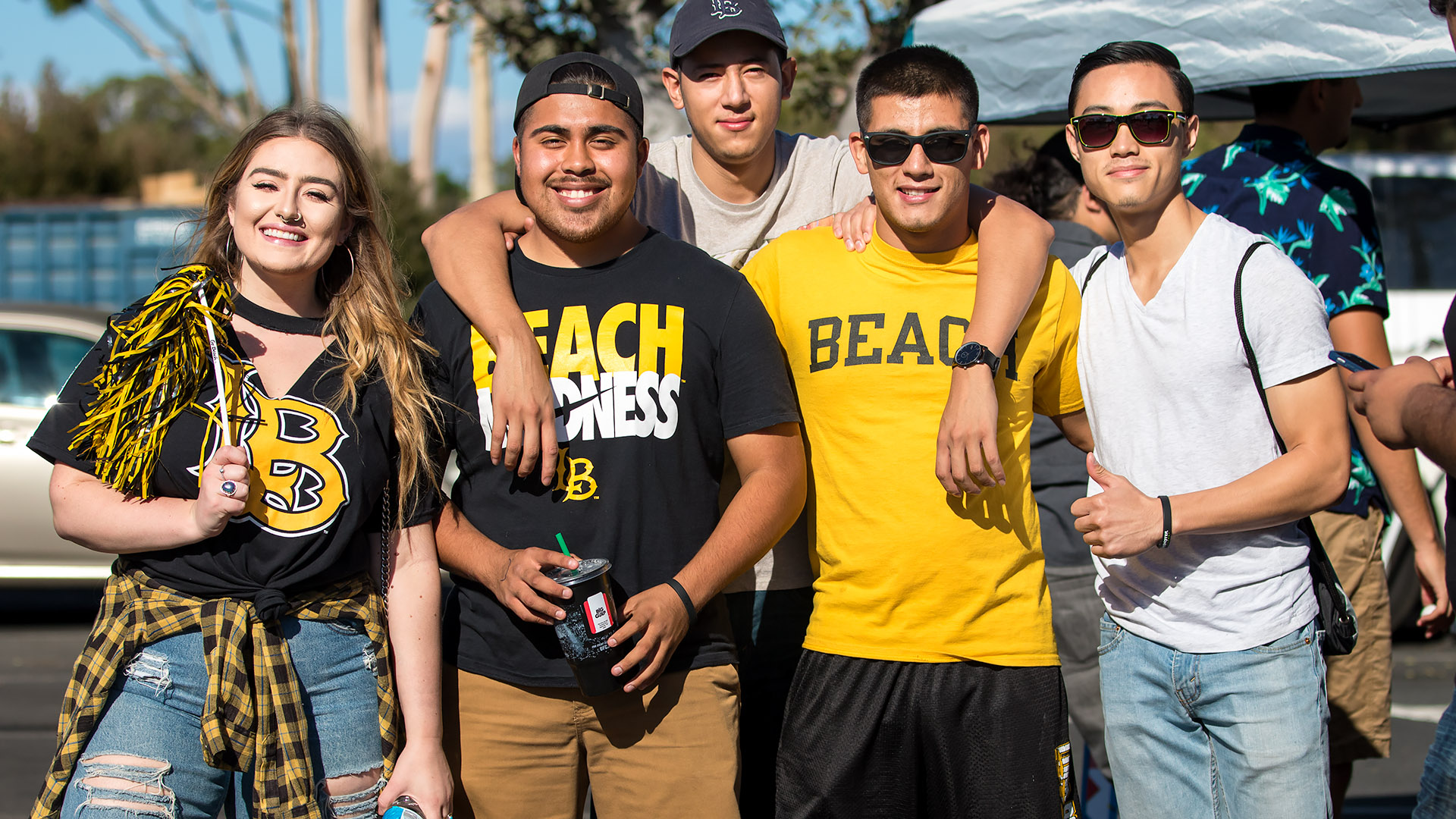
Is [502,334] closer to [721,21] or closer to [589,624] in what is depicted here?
[589,624]

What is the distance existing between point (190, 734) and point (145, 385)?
2.31ft

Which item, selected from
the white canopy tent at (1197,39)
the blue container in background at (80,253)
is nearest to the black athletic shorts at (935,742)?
the white canopy tent at (1197,39)

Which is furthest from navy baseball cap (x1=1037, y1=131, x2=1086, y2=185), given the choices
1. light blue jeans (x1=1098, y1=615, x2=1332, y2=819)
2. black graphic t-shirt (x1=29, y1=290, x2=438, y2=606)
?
black graphic t-shirt (x1=29, y1=290, x2=438, y2=606)

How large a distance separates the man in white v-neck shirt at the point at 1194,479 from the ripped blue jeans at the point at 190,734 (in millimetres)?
1583

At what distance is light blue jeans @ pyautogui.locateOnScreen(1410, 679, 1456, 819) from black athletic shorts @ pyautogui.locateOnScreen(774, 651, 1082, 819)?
0.70 metres

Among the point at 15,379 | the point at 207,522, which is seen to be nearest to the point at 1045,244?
the point at 207,522

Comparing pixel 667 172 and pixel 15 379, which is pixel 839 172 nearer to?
pixel 667 172

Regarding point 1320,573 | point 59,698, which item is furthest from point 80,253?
point 1320,573

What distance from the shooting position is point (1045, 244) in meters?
2.65

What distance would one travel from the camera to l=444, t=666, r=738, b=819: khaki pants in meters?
2.53

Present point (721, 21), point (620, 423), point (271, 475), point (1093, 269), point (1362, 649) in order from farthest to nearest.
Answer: point (1362, 649) → point (721, 21) → point (1093, 269) → point (620, 423) → point (271, 475)

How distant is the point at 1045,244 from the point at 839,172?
0.74 m

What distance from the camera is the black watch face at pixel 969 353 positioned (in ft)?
8.06

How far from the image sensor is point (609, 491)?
8.36ft
